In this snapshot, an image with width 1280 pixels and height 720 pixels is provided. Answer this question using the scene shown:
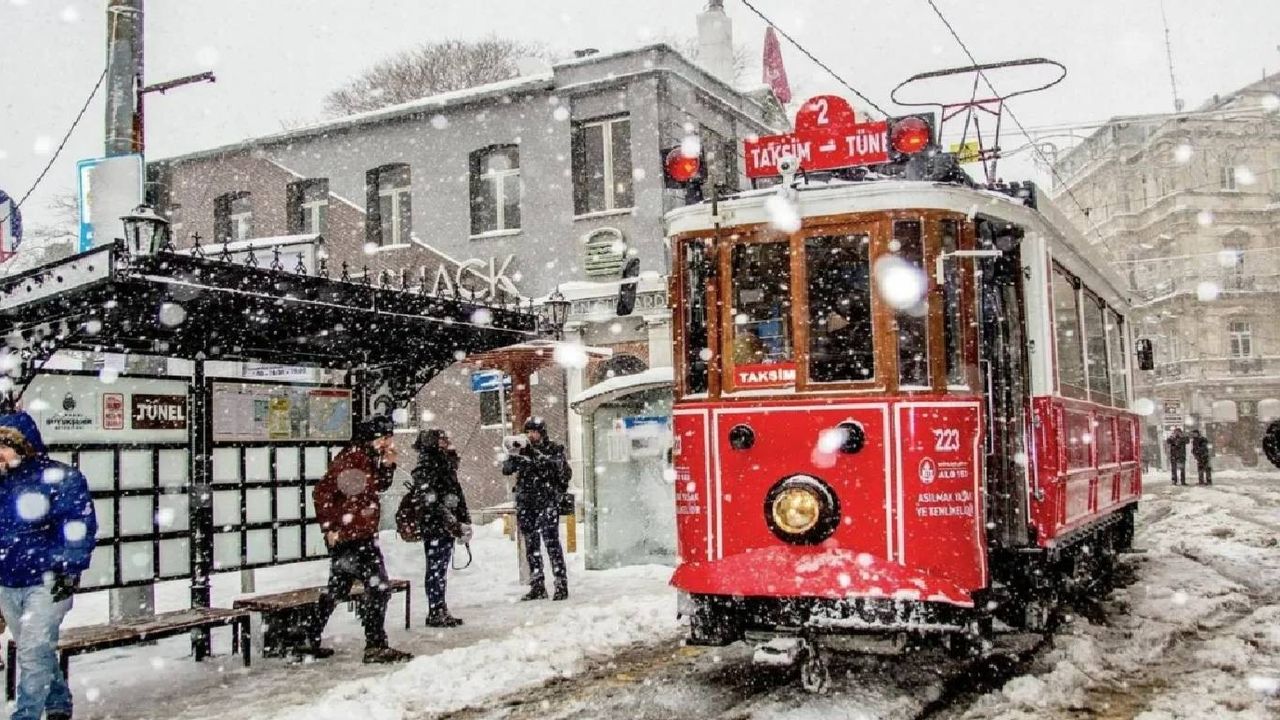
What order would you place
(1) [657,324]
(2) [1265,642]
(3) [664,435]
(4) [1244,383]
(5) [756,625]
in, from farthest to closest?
(4) [1244,383] < (1) [657,324] < (3) [664,435] < (2) [1265,642] < (5) [756,625]

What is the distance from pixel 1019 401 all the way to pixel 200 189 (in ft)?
77.3

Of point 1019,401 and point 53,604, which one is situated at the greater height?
point 1019,401

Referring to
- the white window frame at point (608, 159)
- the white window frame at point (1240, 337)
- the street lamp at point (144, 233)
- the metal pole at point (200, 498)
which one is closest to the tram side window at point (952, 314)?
the street lamp at point (144, 233)

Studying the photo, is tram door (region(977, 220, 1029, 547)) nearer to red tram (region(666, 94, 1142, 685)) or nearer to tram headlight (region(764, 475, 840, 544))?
red tram (region(666, 94, 1142, 685))

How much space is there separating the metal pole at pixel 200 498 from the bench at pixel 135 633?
1.21ft

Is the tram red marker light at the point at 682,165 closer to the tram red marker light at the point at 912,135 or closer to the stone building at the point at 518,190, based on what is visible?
the tram red marker light at the point at 912,135

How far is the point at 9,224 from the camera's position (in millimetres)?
12055

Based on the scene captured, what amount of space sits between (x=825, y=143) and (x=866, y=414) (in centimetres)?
182

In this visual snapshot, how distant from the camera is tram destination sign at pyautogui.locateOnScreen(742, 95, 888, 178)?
7.29 m

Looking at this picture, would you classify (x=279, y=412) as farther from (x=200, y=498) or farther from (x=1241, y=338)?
(x=1241, y=338)

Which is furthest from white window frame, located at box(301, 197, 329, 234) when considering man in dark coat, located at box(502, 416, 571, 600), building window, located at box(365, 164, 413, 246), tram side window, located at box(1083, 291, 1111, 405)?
tram side window, located at box(1083, 291, 1111, 405)

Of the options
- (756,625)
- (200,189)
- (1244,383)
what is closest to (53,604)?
(756,625)

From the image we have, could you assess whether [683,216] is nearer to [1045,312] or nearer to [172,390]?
[1045,312]

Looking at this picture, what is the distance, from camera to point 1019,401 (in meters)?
7.58
